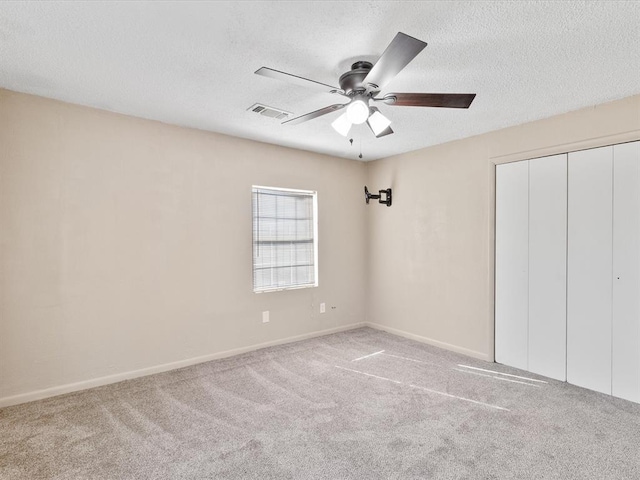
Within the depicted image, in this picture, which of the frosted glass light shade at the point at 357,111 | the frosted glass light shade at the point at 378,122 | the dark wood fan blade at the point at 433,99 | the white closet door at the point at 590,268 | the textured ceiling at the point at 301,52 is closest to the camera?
the textured ceiling at the point at 301,52

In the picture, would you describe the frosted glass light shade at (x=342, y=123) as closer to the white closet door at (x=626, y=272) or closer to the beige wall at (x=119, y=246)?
the beige wall at (x=119, y=246)

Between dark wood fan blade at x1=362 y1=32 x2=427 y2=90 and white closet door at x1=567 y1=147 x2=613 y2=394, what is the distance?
229 centimetres

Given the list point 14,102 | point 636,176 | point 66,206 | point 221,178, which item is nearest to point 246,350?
point 221,178

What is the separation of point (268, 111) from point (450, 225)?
2455 mm

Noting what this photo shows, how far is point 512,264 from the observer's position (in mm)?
3719

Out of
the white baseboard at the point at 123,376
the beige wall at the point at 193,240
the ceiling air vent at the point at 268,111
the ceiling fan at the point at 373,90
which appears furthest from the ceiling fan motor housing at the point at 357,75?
the white baseboard at the point at 123,376

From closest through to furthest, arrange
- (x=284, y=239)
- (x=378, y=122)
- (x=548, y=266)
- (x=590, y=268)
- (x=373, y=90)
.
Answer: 1. (x=373, y=90)
2. (x=378, y=122)
3. (x=590, y=268)
4. (x=548, y=266)
5. (x=284, y=239)

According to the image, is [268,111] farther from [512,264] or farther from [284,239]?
[512,264]

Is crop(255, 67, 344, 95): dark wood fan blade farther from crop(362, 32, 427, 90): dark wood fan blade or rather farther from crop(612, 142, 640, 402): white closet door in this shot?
crop(612, 142, 640, 402): white closet door

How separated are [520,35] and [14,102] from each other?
3.62m

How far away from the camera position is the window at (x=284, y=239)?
4316mm

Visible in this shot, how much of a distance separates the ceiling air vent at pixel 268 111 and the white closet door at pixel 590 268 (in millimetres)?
2640

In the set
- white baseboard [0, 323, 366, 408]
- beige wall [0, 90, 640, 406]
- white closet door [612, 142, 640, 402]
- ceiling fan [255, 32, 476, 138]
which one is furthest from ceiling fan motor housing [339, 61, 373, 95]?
white baseboard [0, 323, 366, 408]

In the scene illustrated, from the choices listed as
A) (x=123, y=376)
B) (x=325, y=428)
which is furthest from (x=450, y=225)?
(x=123, y=376)
